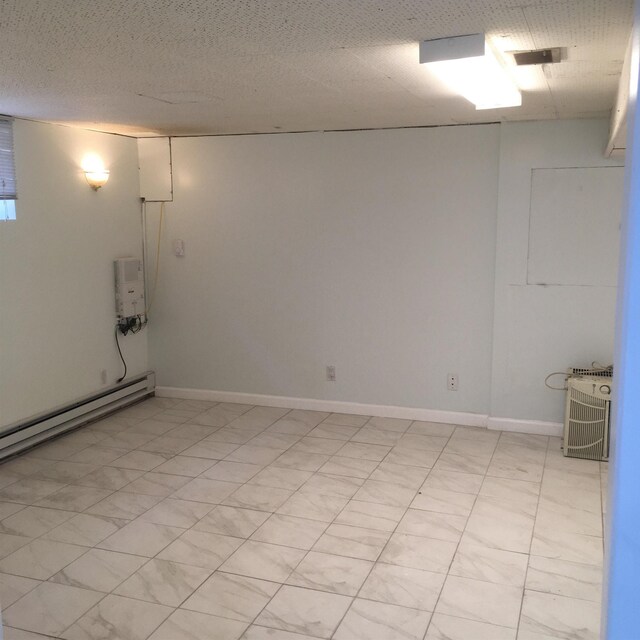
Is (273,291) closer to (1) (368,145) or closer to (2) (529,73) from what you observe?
(1) (368,145)

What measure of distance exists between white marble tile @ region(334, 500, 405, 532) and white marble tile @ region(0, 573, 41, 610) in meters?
1.46

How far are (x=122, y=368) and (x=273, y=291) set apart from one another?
1386mm

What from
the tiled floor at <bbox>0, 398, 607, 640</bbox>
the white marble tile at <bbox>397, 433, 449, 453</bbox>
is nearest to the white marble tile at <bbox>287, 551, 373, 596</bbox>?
the tiled floor at <bbox>0, 398, 607, 640</bbox>

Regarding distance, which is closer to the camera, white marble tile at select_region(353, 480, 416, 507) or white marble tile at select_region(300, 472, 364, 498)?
white marble tile at select_region(353, 480, 416, 507)

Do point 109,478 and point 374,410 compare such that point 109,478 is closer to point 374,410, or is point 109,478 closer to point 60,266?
point 60,266

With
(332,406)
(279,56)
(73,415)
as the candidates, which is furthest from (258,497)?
(279,56)

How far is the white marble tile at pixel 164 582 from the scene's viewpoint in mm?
2826

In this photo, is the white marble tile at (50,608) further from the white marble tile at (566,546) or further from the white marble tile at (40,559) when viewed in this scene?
the white marble tile at (566,546)

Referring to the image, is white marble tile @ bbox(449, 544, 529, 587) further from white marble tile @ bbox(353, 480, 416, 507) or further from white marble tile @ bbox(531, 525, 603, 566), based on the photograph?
white marble tile @ bbox(353, 480, 416, 507)

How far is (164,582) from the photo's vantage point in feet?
9.64

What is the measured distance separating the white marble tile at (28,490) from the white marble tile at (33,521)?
0.50 ft

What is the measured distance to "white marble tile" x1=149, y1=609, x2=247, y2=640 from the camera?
2553mm

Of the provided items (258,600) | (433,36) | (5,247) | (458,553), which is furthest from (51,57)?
(458,553)


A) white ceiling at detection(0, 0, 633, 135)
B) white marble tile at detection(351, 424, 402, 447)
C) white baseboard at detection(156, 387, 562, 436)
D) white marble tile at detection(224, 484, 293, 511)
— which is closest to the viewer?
white ceiling at detection(0, 0, 633, 135)
